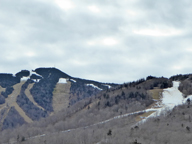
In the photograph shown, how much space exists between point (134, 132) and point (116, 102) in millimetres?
81379

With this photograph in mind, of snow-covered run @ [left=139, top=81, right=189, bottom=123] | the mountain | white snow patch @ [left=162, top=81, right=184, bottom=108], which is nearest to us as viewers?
the mountain

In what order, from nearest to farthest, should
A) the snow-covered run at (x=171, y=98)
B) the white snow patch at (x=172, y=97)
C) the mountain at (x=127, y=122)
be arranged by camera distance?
1. the mountain at (x=127, y=122)
2. the snow-covered run at (x=171, y=98)
3. the white snow patch at (x=172, y=97)

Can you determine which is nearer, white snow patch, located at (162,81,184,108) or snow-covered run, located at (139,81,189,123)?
snow-covered run, located at (139,81,189,123)

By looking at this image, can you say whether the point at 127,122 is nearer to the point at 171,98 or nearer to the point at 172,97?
the point at 171,98

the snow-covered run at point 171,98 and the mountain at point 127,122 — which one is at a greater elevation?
the snow-covered run at point 171,98

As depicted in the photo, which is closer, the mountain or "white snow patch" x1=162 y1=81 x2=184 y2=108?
the mountain

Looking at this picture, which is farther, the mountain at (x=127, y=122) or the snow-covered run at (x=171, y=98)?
the snow-covered run at (x=171, y=98)

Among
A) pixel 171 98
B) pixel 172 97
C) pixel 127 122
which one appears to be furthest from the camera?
pixel 172 97

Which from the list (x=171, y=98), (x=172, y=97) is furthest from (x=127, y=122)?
(x=172, y=97)

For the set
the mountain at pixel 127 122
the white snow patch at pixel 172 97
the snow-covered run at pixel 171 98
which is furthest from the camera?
the white snow patch at pixel 172 97

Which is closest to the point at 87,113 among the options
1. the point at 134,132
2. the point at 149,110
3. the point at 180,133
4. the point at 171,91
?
Result: the point at 149,110

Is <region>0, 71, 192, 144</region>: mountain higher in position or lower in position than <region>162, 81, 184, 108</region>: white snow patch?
lower

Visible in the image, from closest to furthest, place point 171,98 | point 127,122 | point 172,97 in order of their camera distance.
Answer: point 127,122, point 171,98, point 172,97

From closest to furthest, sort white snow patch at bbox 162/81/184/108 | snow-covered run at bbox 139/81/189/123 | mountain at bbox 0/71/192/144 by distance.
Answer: mountain at bbox 0/71/192/144 < snow-covered run at bbox 139/81/189/123 < white snow patch at bbox 162/81/184/108
